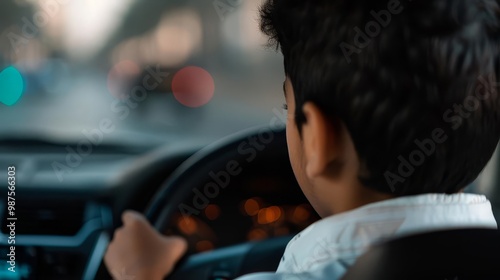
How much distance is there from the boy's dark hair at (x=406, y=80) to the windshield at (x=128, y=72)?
2.26ft

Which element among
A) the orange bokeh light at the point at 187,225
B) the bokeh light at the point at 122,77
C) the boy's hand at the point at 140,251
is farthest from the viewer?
the bokeh light at the point at 122,77

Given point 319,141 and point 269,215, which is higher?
point 319,141

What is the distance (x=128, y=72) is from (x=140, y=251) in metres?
0.41

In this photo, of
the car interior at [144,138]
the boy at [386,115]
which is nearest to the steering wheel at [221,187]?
the car interior at [144,138]

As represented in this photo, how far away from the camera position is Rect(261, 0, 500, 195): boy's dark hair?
0.70 meters

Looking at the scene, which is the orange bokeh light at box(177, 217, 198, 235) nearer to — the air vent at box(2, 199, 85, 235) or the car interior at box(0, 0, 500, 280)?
the car interior at box(0, 0, 500, 280)

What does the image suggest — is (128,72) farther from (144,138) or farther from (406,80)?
(406,80)

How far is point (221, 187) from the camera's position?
1.43m

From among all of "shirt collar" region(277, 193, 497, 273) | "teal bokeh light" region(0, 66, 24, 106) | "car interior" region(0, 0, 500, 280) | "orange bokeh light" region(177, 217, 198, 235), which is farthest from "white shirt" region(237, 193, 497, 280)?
"teal bokeh light" region(0, 66, 24, 106)

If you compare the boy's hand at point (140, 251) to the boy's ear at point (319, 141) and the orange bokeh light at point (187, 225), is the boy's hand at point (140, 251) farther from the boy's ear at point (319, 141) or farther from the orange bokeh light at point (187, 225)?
the boy's ear at point (319, 141)

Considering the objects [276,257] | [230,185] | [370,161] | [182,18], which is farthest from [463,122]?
[182,18]

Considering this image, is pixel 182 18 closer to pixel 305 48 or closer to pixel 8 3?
pixel 8 3

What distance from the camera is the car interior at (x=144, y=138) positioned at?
140 centimetres

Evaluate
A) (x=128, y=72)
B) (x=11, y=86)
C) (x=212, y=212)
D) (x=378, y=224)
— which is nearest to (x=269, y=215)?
(x=212, y=212)
